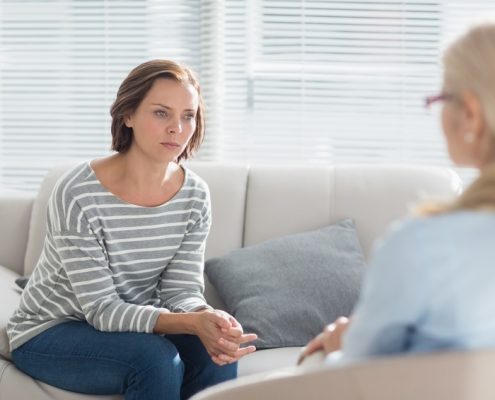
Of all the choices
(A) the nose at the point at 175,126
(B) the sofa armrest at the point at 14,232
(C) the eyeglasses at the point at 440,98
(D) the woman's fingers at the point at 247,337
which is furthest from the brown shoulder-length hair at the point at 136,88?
(C) the eyeglasses at the point at 440,98

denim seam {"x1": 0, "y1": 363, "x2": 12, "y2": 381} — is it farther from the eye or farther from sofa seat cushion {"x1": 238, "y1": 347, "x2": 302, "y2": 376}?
the eye

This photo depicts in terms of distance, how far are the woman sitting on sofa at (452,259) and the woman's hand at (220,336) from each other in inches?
39.3

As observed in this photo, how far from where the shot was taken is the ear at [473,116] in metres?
1.21

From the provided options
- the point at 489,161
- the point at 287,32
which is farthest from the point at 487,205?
the point at 287,32

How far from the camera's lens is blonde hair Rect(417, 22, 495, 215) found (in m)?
1.19

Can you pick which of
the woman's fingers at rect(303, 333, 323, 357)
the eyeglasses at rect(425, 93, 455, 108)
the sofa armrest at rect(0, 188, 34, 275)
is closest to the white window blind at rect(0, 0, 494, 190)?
the sofa armrest at rect(0, 188, 34, 275)

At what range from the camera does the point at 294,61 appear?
353cm

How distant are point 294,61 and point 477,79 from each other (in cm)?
236

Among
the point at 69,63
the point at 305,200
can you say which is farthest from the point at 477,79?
the point at 69,63

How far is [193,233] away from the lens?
250 centimetres

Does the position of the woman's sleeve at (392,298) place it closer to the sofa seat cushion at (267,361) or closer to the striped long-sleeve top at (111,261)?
the striped long-sleeve top at (111,261)

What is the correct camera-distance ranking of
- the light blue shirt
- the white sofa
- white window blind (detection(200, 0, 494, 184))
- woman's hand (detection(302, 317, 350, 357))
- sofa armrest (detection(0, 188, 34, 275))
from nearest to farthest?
the light blue shirt < woman's hand (detection(302, 317, 350, 357)) < the white sofa < sofa armrest (detection(0, 188, 34, 275)) < white window blind (detection(200, 0, 494, 184))

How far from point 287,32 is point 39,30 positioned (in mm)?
970

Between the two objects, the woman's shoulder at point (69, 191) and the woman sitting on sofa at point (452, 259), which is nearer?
the woman sitting on sofa at point (452, 259)
